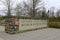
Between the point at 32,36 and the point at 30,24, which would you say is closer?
the point at 32,36

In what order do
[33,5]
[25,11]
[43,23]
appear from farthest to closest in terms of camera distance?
[25,11], [33,5], [43,23]

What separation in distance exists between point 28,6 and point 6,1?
733 centimetres

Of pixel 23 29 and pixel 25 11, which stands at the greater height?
pixel 25 11

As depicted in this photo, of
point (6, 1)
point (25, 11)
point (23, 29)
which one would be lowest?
point (23, 29)

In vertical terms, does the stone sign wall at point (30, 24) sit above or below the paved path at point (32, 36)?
above

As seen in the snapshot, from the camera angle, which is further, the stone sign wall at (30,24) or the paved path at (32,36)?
the stone sign wall at (30,24)

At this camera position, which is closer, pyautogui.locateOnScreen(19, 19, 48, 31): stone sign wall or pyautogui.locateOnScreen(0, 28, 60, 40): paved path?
pyautogui.locateOnScreen(0, 28, 60, 40): paved path

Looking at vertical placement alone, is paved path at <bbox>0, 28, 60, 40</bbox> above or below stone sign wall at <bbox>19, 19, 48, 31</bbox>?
below

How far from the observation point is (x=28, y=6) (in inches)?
1592

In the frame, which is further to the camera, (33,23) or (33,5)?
(33,5)

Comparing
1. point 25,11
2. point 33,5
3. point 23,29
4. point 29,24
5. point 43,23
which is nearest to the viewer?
point 23,29

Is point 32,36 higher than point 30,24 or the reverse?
the reverse

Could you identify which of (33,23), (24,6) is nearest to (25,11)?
(24,6)

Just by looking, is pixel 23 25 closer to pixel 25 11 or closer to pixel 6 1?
pixel 25 11
